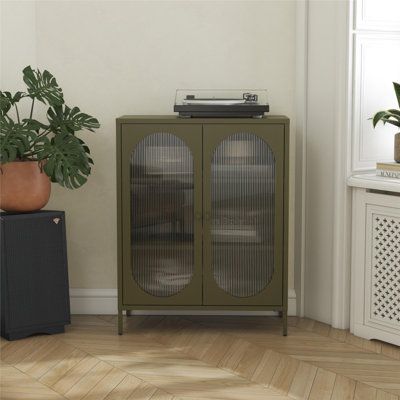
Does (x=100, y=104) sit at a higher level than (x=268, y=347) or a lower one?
higher

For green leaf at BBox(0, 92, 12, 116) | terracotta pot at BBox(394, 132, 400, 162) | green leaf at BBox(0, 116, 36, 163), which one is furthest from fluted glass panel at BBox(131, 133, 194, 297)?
terracotta pot at BBox(394, 132, 400, 162)

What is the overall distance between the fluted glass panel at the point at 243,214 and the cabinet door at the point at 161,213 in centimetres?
11

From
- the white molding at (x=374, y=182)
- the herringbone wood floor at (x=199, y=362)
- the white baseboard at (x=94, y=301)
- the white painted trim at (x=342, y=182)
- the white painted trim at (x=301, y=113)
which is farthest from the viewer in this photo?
the white baseboard at (x=94, y=301)

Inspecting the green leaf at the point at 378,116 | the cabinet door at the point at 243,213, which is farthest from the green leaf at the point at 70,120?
the green leaf at the point at 378,116

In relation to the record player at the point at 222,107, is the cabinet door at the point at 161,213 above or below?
below

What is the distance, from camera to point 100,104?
15.7ft

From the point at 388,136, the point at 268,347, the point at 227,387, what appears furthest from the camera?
the point at 388,136

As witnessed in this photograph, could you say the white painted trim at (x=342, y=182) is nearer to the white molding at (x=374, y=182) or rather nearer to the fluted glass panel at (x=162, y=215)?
the white molding at (x=374, y=182)

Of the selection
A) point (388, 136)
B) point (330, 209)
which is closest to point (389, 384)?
point (330, 209)

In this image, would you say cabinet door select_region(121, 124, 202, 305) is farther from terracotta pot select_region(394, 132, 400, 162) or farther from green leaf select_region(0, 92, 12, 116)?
terracotta pot select_region(394, 132, 400, 162)

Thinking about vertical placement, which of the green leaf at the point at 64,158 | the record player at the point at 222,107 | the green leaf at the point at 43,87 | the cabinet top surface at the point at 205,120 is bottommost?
the green leaf at the point at 64,158

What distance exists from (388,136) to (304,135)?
460 mm

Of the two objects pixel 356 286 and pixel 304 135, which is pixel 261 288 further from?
pixel 304 135

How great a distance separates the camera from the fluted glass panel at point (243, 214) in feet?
14.3
